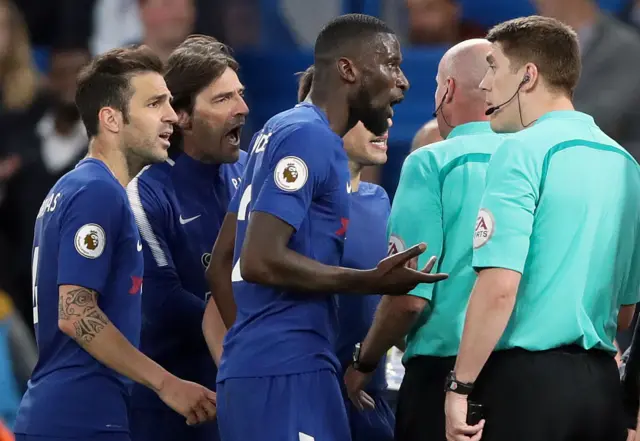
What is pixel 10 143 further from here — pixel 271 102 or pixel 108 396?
pixel 108 396

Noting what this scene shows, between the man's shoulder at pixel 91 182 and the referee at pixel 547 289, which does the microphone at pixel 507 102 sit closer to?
the referee at pixel 547 289

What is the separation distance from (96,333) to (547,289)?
1.43m

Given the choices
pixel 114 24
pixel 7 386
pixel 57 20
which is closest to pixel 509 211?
pixel 7 386

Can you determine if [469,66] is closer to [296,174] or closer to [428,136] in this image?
[296,174]

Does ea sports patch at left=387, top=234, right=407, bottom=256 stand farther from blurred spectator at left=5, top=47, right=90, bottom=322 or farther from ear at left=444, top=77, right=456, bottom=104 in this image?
blurred spectator at left=5, top=47, right=90, bottom=322

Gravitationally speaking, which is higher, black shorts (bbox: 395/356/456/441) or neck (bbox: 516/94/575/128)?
neck (bbox: 516/94/575/128)

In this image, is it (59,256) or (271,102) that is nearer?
(59,256)

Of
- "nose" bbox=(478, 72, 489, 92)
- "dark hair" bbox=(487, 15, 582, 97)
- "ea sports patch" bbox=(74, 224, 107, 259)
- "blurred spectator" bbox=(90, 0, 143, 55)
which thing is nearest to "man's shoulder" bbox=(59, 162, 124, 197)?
"ea sports patch" bbox=(74, 224, 107, 259)

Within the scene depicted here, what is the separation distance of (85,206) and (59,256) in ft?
0.59

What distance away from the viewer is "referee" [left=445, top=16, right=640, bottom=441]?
3.56m

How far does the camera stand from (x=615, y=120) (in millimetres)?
7371

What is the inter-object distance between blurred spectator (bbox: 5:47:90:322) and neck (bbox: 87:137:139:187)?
418 cm

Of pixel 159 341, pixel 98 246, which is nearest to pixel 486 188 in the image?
pixel 98 246

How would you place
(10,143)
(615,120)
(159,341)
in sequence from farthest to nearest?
(10,143)
(615,120)
(159,341)
